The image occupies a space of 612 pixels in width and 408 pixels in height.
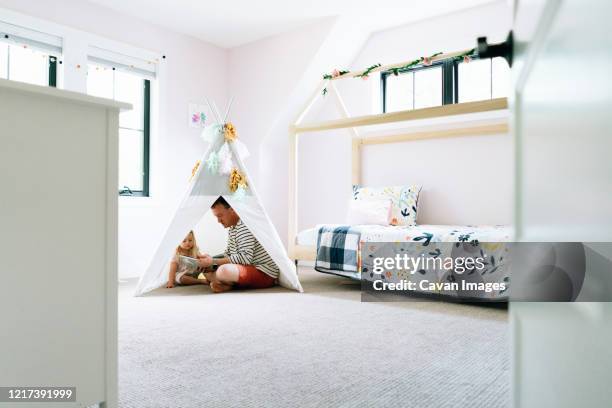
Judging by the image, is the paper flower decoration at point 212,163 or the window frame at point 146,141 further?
the window frame at point 146,141

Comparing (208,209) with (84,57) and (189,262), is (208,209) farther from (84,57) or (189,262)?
(84,57)

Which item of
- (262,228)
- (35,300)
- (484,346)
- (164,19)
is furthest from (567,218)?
(164,19)

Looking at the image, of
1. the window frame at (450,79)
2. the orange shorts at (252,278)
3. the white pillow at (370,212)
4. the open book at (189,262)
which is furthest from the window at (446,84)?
the open book at (189,262)

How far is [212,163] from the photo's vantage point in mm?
3186

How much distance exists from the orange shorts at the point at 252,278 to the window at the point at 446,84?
6.75ft

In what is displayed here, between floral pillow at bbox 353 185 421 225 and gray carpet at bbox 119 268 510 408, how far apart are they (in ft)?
3.63

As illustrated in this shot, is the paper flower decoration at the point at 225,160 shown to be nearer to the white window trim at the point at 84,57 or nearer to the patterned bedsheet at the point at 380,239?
the patterned bedsheet at the point at 380,239

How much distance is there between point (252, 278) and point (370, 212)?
3.76 feet

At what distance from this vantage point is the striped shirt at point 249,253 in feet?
11.1

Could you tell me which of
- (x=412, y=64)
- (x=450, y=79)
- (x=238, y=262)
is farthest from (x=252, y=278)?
(x=450, y=79)

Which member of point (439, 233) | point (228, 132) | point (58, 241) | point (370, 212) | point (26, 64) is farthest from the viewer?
point (370, 212)

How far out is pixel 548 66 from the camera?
397 mm

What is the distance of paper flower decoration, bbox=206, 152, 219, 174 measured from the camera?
3184 millimetres

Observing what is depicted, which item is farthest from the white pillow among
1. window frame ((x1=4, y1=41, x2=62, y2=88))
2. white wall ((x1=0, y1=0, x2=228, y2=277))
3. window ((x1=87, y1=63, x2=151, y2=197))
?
window frame ((x1=4, y1=41, x2=62, y2=88))
